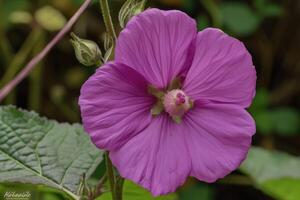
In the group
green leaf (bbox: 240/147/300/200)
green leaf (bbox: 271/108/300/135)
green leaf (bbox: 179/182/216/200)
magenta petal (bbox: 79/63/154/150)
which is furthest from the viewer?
green leaf (bbox: 271/108/300/135)

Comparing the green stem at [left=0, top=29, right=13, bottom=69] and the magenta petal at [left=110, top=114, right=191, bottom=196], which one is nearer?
the magenta petal at [left=110, top=114, right=191, bottom=196]

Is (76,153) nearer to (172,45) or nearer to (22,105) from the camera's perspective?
(172,45)

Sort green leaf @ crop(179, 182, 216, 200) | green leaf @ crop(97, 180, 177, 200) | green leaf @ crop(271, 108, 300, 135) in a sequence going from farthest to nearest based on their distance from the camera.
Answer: green leaf @ crop(271, 108, 300, 135) → green leaf @ crop(179, 182, 216, 200) → green leaf @ crop(97, 180, 177, 200)

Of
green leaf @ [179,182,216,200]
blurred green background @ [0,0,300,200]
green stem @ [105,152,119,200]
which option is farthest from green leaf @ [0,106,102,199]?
green leaf @ [179,182,216,200]

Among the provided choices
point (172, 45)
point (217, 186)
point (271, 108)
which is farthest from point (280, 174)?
point (172, 45)

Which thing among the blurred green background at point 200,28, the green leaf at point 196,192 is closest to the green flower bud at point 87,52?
the blurred green background at point 200,28

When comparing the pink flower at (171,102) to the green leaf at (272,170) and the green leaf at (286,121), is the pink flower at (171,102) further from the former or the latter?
the green leaf at (286,121)

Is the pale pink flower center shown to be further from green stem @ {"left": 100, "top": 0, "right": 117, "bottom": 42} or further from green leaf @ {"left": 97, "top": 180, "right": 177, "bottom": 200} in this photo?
green leaf @ {"left": 97, "top": 180, "right": 177, "bottom": 200}
